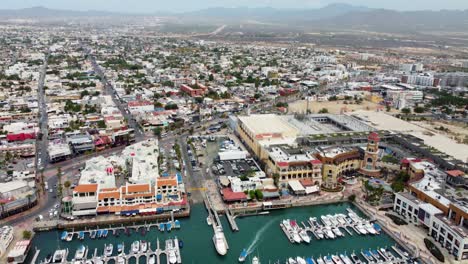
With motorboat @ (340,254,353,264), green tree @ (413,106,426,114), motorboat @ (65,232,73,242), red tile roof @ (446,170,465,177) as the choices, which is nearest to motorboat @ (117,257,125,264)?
motorboat @ (65,232,73,242)

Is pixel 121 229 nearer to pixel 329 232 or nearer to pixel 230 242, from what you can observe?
pixel 230 242

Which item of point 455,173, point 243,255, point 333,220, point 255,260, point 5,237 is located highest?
point 455,173

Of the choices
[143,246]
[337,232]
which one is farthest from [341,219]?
[143,246]

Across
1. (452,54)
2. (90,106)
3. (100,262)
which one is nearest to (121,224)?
(100,262)

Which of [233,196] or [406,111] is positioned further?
[406,111]

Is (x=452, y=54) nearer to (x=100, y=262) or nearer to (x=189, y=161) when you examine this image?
(x=189, y=161)

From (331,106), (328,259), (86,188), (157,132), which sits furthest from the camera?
(331,106)
